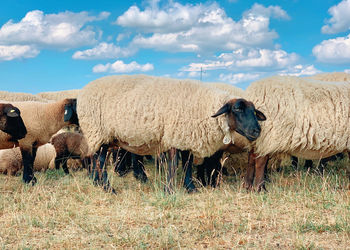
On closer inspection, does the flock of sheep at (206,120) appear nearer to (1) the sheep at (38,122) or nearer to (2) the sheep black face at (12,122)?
(2) the sheep black face at (12,122)

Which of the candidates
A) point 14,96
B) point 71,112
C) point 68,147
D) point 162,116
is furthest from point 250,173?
point 14,96

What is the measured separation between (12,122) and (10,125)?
7 centimetres

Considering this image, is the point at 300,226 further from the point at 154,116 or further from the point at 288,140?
the point at 154,116

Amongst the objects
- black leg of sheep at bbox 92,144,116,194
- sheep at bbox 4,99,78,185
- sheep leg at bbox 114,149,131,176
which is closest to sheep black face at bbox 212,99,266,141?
black leg of sheep at bbox 92,144,116,194

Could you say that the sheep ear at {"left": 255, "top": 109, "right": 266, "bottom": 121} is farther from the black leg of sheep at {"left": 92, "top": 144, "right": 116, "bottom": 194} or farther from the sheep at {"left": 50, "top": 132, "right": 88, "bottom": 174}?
the sheep at {"left": 50, "top": 132, "right": 88, "bottom": 174}

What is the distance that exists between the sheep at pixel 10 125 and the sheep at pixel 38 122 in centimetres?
27

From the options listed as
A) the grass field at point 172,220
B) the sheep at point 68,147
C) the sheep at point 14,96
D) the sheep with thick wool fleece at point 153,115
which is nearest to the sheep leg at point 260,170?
the grass field at point 172,220

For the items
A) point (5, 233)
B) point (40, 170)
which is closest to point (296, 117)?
point (5, 233)

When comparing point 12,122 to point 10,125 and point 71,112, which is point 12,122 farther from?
point 71,112

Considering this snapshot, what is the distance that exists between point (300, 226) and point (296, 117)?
263cm

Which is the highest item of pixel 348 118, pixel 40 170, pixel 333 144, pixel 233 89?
pixel 233 89

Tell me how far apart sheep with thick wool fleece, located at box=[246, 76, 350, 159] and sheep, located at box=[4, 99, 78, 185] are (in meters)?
3.93

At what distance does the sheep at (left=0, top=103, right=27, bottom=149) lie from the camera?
7422mm

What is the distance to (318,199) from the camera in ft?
20.2
